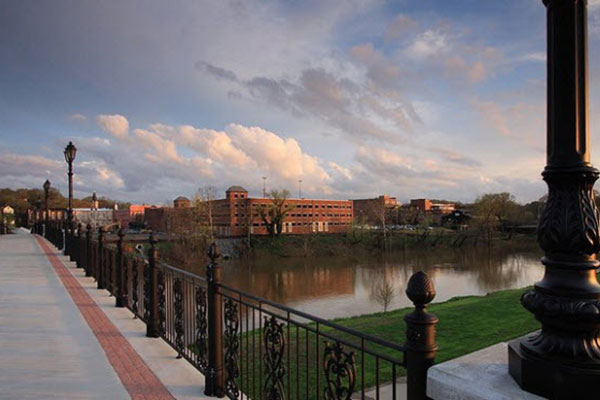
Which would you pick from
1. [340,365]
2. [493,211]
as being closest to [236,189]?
[493,211]

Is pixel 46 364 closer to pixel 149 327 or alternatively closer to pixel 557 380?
pixel 149 327

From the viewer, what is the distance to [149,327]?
5574 millimetres

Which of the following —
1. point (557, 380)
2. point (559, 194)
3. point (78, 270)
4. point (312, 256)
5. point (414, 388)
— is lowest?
point (312, 256)

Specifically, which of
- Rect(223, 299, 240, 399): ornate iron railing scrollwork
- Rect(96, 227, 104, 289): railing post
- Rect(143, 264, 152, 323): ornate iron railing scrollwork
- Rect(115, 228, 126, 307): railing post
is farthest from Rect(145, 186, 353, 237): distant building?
Rect(223, 299, 240, 399): ornate iron railing scrollwork

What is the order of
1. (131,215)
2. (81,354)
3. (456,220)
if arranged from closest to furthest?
(81,354) → (456,220) → (131,215)

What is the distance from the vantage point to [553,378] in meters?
1.42

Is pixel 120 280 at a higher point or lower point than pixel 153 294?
lower

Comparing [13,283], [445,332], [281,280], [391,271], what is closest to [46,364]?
[13,283]

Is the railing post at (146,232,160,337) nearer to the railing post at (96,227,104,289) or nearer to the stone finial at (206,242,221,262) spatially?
the stone finial at (206,242,221,262)

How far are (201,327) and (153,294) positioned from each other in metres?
1.59

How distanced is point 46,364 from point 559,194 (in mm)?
5253

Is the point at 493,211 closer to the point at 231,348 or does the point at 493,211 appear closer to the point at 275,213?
the point at 275,213

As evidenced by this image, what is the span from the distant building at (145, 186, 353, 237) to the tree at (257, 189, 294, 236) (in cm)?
62

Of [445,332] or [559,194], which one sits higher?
[559,194]
